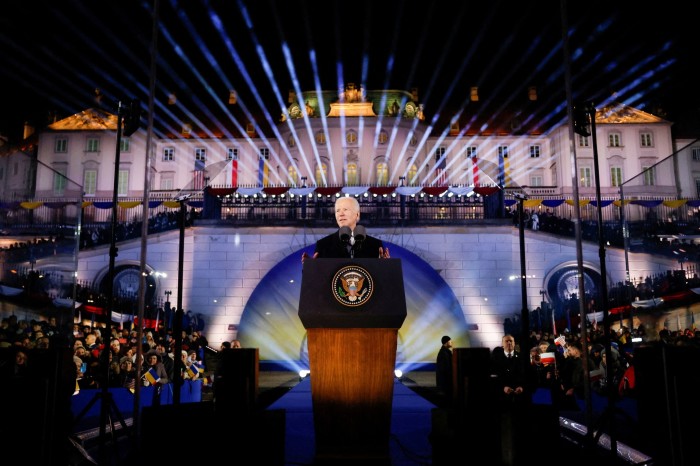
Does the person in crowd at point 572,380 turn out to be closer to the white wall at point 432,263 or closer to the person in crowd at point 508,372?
the person in crowd at point 508,372

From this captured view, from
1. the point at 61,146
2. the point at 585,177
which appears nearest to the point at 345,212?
the point at 585,177

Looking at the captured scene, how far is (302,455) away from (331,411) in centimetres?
63

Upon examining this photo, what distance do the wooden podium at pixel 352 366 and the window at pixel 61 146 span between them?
1928 inches

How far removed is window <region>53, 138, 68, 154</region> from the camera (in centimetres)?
4738

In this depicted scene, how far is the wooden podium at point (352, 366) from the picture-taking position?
464 centimetres

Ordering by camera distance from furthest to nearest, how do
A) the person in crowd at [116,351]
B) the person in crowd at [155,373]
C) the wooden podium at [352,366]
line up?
the person in crowd at [116,351]
the person in crowd at [155,373]
the wooden podium at [352,366]

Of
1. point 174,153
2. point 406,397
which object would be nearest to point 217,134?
point 174,153

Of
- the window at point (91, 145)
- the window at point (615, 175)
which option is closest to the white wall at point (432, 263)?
the window at point (615, 175)

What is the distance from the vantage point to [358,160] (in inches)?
1832

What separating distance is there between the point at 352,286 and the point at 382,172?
140 ft

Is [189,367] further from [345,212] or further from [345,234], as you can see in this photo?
[345,234]

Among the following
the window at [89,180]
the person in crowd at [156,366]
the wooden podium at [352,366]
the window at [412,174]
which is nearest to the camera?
the wooden podium at [352,366]

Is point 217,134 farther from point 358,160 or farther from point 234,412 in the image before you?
point 234,412

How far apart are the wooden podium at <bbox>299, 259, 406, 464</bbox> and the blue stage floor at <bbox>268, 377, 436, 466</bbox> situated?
0.29m
